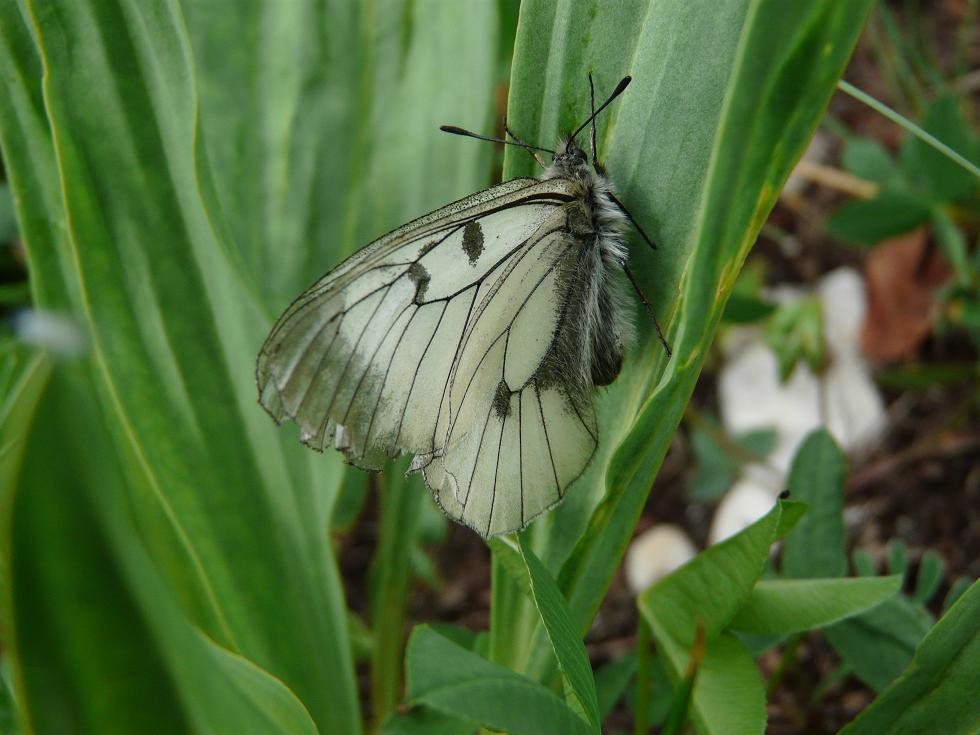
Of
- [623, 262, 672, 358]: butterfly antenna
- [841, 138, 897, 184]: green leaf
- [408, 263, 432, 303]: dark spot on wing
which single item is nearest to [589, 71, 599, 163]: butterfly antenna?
[623, 262, 672, 358]: butterfly antenna

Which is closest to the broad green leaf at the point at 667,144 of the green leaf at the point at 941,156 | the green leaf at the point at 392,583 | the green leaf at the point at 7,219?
the green leaf at the point at 392,583

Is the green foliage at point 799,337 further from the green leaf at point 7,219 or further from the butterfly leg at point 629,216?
the green leaf at point 7,219

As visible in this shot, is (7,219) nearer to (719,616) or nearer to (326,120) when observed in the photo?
(326,120)

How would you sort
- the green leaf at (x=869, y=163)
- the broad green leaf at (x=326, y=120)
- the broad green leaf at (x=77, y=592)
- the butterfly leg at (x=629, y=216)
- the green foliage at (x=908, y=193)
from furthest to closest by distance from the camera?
the green leaf at (x=869, y=163)
the green foliage at (x=908, y=193)
the broad green leaf at (x=326, y=120)
the butterfly leg at (x=629, y=216)
the broad green leaf at (x=77, y=592)

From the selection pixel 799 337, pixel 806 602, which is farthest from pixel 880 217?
pixel 806 602

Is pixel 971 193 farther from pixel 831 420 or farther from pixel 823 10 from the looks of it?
pixel 823 10

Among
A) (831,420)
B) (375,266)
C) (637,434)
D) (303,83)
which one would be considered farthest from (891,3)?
(637,434)

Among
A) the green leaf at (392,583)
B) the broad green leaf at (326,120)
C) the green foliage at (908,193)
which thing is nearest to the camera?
the broad green leaf at (326,120)
